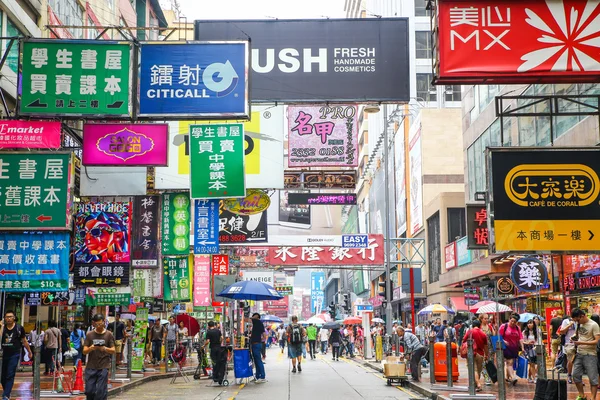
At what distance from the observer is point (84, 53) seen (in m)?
15.6

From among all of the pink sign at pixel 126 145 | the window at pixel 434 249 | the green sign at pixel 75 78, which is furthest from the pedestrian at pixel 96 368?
the window at pixel 434 249

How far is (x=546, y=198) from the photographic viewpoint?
14.8 metres

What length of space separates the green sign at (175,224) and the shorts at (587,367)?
16.3 m

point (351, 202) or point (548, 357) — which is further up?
point (351, 202)

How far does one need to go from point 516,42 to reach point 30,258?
11111mm

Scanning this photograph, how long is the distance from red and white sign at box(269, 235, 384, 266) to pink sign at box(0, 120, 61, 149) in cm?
2727

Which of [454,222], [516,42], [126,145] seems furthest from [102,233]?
[454,222]

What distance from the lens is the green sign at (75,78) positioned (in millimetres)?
15312

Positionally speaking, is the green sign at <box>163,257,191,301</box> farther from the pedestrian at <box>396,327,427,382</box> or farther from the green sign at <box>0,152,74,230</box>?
the green sign at <box>0,152,74,230</box>

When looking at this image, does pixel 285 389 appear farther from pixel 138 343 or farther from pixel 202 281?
pixel 202 281

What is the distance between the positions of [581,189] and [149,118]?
816 centimetres

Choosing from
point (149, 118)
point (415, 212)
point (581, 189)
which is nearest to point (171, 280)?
point (149, 118)

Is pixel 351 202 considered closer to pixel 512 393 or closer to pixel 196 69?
pixel 512 393

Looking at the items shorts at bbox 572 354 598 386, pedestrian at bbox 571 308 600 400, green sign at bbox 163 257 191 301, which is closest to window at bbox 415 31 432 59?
green sign at bbox 163 257 191 301
